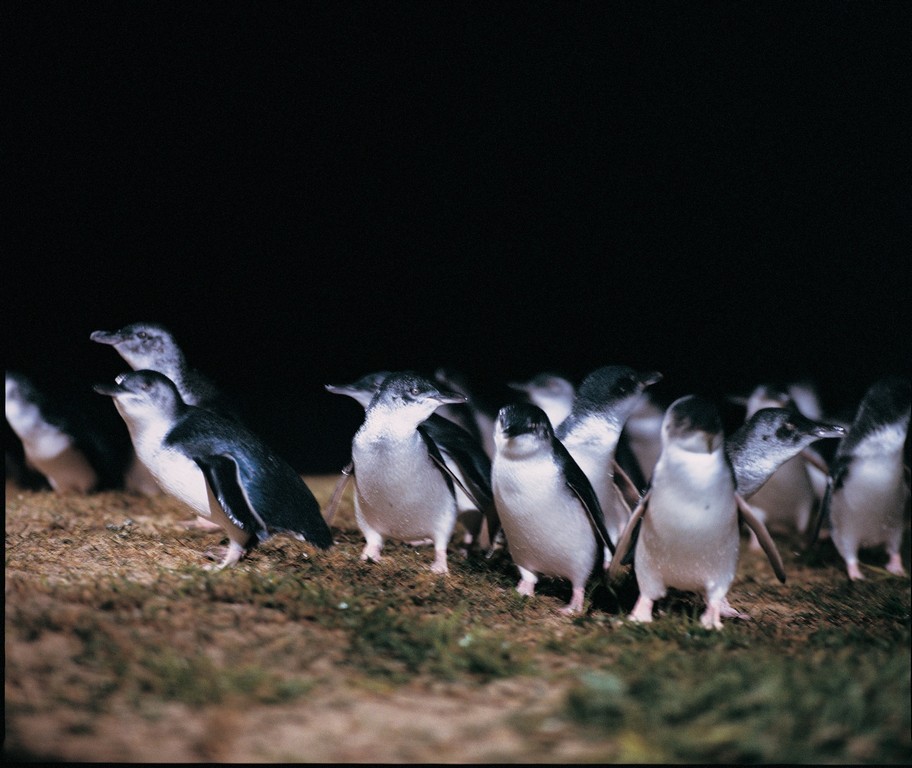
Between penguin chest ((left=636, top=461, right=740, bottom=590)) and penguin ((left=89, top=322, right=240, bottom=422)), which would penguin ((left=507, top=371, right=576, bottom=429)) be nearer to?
penguin ((left=89, top=322, right=240, bottom=422))

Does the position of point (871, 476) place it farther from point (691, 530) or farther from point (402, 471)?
point (402, 471)

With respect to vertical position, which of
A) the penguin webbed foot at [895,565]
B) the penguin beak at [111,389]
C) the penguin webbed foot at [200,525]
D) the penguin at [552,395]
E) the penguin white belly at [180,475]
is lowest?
the penguin webbed foot at [895,565]

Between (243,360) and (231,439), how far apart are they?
232 inches

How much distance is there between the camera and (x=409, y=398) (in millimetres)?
3947

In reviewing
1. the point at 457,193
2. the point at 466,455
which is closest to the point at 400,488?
the point at 466,455

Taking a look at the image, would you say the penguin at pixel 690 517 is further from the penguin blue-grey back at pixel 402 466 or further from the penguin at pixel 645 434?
the penguin at pixel 645 434

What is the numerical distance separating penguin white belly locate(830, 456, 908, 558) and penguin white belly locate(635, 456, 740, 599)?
174 cm

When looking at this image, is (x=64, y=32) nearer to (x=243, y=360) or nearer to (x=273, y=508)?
(x=273, y=508)

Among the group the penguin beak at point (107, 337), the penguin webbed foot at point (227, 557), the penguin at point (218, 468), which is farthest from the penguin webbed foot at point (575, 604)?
the penguin beak at point (107, 337)

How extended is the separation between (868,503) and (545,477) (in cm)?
223

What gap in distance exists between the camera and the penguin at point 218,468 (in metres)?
3.49

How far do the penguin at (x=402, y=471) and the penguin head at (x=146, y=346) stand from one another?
1.58 metres

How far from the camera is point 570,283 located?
8.65 m

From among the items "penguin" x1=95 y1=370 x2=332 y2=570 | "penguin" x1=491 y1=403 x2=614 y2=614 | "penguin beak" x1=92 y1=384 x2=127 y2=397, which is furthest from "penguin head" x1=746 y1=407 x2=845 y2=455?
"penguin beak" x1=92 y1=384 x2=127 y2=397
